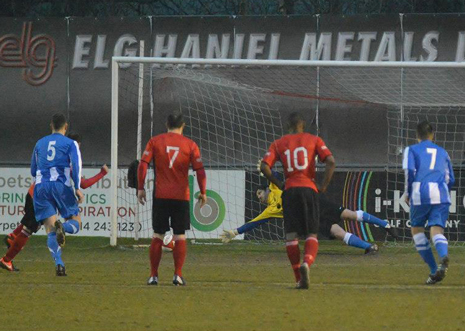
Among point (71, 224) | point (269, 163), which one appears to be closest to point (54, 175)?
point (71, 224)

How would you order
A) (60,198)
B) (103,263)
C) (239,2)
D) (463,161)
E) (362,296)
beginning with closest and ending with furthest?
1. (362,296)
2. (60,198)
3. (103,263)
4. (463,161)
5. (239,2)

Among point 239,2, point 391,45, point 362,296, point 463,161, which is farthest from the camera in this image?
point 239,2

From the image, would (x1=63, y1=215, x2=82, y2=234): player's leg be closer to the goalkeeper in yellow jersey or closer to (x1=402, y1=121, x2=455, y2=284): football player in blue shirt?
(x1=402, y1=121, x2=455, y2=284): football player in blue shirt

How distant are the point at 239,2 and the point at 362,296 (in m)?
15.8

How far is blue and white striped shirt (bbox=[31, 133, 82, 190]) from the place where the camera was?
12461 mm

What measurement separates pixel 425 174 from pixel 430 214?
41 centimetres

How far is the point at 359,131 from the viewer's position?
21203mm

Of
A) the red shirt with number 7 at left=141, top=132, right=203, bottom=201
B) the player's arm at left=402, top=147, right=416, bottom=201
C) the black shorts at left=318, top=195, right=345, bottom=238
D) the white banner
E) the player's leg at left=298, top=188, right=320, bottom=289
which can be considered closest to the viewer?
the player's leg at left=298, top=188, right=320, bottom=289

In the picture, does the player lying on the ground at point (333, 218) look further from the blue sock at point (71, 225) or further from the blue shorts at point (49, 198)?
the blue shorts at point (49, 198)

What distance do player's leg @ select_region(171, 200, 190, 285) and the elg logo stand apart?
11399mm

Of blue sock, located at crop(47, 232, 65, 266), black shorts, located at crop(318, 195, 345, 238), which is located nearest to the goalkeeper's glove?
Result: black shorts, located at crop(318, 195, 345, 238)

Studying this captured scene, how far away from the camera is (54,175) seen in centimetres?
1260

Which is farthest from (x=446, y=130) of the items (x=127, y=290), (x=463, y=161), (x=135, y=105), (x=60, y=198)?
(x=127, y=290)

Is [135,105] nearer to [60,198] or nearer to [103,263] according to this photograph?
[103,263]
